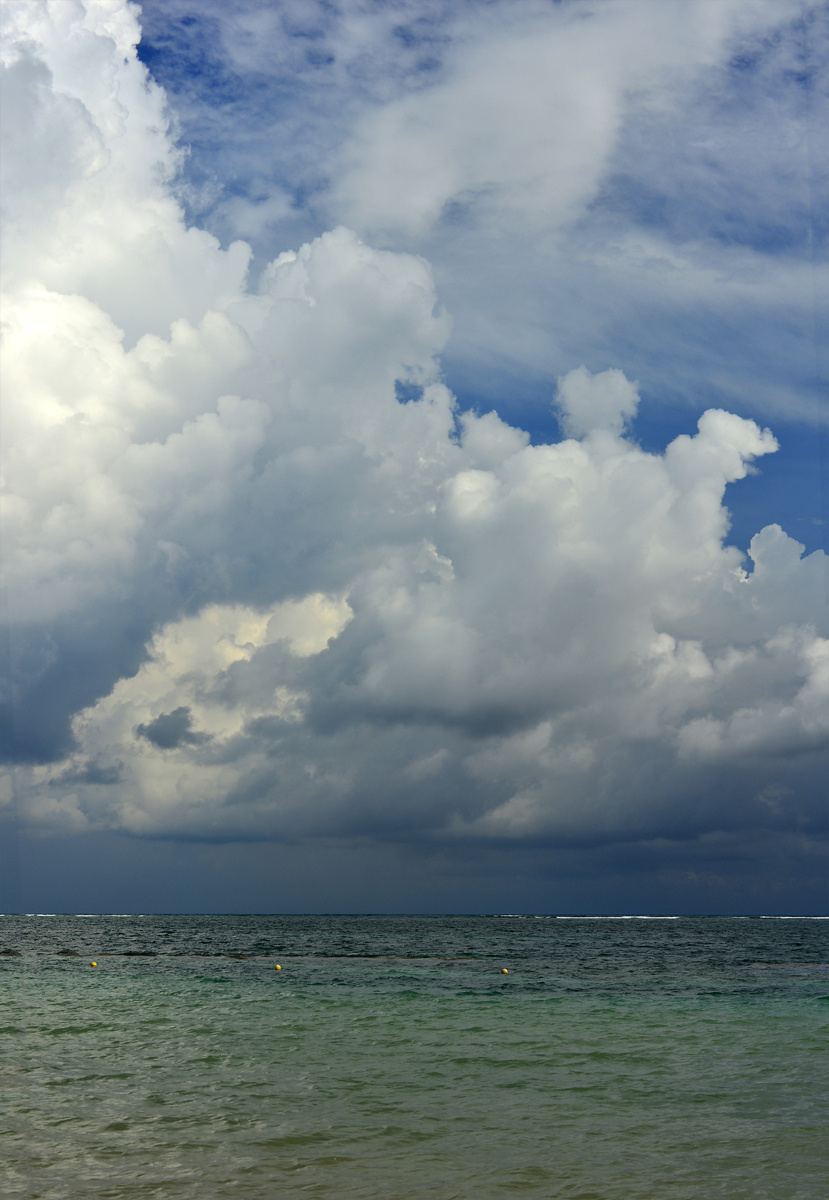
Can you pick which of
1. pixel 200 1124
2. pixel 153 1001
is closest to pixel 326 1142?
pixel 200 1124

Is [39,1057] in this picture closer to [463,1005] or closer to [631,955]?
[463,1005]

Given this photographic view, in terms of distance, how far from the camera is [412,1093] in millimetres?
23906

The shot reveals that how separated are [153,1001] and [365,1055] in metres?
21.7

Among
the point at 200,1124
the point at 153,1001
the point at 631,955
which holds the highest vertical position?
the point at 200,1124

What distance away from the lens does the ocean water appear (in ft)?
54.1

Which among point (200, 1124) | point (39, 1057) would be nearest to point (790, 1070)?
point (200, 1124)

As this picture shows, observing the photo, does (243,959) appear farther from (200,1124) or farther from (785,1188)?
(785,1188)

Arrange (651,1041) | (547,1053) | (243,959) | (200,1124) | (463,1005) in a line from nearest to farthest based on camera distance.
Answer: (200,1124) < (547,1053) < (651,1041) < (463,1005) < (243,959)

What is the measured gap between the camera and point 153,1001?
1854 inches

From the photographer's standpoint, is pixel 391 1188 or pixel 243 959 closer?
pixel 391 1188

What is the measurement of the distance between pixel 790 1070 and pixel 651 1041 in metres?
6.25

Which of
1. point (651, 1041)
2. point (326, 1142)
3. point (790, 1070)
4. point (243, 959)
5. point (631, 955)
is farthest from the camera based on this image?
point (631, 955)

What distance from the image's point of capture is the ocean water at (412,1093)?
16.5 m

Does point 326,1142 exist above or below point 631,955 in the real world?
above
